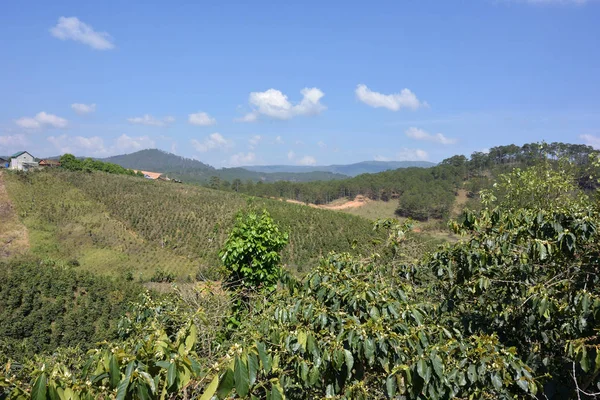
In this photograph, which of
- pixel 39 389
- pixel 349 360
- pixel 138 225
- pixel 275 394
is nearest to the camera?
pixel 39 389

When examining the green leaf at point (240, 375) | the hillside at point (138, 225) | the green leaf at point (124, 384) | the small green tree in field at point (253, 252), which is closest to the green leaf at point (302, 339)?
the green leaf at point (240, 375)

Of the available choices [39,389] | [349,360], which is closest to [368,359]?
[349,360]

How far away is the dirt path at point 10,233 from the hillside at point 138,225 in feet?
2.00

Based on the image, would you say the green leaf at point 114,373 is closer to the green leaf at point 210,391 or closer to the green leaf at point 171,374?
the green leaf at point 171,374

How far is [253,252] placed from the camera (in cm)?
845

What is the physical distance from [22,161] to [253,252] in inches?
3757

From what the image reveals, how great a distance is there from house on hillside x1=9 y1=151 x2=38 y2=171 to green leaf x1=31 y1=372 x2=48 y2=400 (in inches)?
3580

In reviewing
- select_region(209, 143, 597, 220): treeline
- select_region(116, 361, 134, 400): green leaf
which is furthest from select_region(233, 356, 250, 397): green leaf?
select_region(209, 143, 597, 220): treeline

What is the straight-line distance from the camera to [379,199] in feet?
282

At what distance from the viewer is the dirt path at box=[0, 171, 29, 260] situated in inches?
1169

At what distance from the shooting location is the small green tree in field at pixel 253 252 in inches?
328

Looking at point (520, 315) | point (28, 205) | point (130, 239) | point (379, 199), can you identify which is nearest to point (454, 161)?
point (379, 199)

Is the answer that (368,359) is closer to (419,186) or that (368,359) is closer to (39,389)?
(39,389)

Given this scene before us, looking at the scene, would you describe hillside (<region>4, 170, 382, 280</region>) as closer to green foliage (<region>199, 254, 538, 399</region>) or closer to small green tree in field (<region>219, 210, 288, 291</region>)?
small green tree in field (<region>219, 210, 288, 291</region>)
